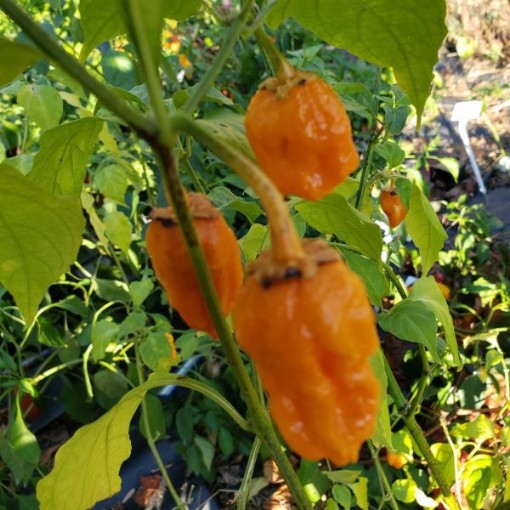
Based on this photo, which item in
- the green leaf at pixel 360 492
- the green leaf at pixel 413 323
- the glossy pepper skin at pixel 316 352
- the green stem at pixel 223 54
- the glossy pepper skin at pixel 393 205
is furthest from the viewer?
the green leaf at pixel 360 492

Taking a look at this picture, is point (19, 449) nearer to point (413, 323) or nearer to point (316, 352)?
point (413, 323)

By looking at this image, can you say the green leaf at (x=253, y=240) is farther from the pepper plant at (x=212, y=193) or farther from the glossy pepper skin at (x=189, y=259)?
the glossy pepper skin at (x=189, y=259)

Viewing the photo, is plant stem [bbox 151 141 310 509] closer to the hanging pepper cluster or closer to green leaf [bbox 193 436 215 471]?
the hanging pepper cluster

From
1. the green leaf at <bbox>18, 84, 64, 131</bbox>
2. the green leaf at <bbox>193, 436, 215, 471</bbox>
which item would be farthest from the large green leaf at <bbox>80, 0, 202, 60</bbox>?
the green leaf at <bbox>193, 436, 215, 471</bbox>

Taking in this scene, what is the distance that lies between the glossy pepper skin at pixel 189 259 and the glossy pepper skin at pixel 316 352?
8cm

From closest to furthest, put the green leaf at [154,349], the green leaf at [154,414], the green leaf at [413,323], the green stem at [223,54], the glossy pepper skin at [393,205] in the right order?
the green stem at [223,54]
the green leaf at [413,323]
the glossy pepper skin at [393,205]
the green leaf at [154,349]
the green leaf at [154,414]

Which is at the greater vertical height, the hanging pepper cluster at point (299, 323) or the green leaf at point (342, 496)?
the hanging pepper cluster at point (299, 323)

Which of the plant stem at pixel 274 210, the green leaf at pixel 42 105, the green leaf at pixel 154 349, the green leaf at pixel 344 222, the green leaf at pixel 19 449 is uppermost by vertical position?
the green leaf at pixel 42 105

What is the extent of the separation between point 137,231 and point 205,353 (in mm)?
506

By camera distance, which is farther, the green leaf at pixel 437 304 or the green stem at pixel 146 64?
the green leaf at pixel 437 304

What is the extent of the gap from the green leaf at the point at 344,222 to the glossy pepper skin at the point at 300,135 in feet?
0.58

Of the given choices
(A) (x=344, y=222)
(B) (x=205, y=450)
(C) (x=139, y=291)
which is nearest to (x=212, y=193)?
(A) (x=344, y=222)

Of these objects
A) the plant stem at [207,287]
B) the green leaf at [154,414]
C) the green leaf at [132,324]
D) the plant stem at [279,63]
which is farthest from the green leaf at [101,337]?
the plant stem at [279,63]

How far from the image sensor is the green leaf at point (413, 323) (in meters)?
0.75
